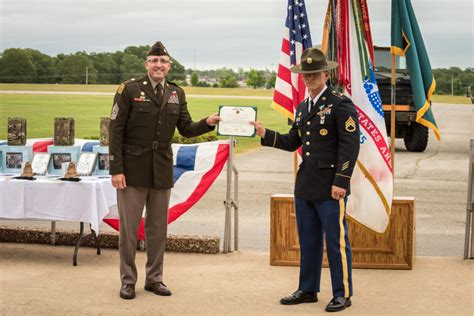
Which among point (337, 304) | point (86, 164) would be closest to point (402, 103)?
point (86, 164)

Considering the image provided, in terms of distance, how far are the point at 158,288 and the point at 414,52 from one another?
301 centimetres

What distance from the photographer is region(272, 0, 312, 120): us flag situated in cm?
810

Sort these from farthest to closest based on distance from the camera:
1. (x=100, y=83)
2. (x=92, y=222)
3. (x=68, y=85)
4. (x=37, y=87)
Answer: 1. (x=100, y=83)
2. (x=68, y=85)
3. (x=37, y=87)
4. (x=92, y=222)

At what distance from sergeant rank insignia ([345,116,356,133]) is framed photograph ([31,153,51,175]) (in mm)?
3250

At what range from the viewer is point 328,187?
256 inches

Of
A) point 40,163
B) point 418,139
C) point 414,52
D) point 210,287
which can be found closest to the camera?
point 210,287

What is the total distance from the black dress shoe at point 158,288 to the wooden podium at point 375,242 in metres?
1.40

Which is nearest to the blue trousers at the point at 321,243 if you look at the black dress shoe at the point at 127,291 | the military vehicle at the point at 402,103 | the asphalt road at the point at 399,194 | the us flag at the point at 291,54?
the black dress shoe at the point at 127,291

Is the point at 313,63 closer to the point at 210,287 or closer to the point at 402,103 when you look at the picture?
the point at 210,287

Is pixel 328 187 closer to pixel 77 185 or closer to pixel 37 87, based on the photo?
pixel 77 185

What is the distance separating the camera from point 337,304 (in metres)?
6.45

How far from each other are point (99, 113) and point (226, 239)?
35.3 metres

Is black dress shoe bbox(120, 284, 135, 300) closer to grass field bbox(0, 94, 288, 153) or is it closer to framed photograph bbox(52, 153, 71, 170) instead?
framed photograph bbox(52, 153, 71, 170)

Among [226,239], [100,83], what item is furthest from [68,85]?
[226,239]
